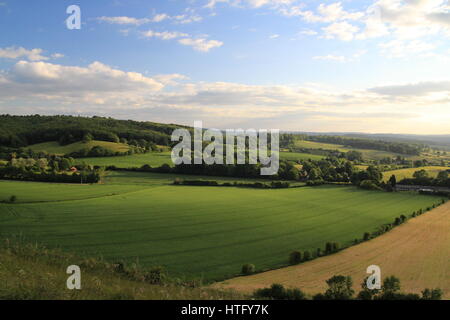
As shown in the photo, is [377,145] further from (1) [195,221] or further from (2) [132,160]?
(1) [195,221]

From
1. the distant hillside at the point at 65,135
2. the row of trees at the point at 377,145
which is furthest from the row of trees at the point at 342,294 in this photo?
the row of trees at the point at 377,145

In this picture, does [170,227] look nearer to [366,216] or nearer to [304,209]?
[304,209]

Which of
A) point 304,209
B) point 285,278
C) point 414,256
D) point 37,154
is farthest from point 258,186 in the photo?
point 37,154

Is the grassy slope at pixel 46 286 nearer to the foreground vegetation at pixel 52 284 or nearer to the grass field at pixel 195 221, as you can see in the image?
the foreground vegetation at pixel 52 284
